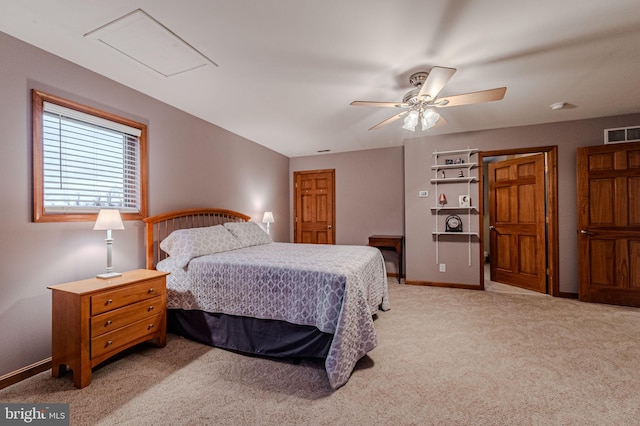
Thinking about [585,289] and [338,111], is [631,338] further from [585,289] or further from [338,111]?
[338,111]

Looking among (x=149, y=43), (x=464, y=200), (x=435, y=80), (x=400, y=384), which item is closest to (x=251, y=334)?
(x=400, y=384)

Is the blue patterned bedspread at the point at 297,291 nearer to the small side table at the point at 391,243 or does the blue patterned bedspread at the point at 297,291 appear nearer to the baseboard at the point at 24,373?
the baseboard at the point at 24,373

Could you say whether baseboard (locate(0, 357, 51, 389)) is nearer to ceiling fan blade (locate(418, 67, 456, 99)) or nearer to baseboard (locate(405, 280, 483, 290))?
ceiling fan blade (locate(418, 67, 456, 99))

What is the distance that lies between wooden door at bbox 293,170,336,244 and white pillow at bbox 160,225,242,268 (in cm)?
284

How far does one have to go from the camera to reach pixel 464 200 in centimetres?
439

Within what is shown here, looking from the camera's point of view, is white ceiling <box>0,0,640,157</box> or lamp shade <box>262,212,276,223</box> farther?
lamp shade <box>262,212,276,223</box>

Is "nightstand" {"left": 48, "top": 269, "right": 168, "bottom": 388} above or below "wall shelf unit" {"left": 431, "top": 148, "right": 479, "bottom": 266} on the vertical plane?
below

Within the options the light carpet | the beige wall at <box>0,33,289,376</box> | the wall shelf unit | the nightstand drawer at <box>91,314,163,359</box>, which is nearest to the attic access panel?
the beige wall at <box>0,33,289,376</box>

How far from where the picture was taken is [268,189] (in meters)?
5.23

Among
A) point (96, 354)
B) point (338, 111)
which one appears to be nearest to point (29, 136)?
point (96, 354)

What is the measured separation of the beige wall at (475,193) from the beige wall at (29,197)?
3.45 metres

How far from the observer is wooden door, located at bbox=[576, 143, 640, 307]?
3.48 meters

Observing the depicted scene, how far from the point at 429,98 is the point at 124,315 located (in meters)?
3.06

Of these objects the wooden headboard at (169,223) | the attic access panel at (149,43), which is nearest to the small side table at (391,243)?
the wooden headboard at (169,223)
